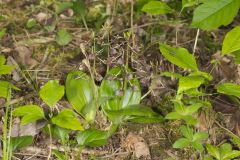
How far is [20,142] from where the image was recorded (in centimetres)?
212

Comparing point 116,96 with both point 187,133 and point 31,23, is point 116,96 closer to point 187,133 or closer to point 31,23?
point 187,133

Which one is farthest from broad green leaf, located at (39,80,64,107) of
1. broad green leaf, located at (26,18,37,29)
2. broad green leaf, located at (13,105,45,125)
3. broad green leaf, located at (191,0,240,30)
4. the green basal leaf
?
broad green leaf, located at (26,18,37,29)

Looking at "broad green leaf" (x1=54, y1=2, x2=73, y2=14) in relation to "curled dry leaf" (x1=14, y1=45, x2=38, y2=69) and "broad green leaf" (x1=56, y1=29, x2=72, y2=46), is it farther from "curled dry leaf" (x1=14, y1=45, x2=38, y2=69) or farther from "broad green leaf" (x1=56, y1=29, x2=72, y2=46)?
"curled dry leaf" (x1=14, y1=45, x2=38, y2=69)

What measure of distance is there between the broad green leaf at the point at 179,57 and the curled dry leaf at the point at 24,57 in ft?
3.56

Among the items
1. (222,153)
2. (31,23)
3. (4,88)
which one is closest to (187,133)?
(222,153)

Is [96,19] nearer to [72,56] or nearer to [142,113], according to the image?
[72,56]

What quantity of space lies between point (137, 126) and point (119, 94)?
1.10 feet

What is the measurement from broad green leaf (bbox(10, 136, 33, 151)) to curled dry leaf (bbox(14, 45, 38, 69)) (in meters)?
0.76

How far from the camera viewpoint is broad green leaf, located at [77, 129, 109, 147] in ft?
7.02

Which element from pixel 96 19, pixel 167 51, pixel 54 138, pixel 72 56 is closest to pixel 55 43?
pixel 72 56

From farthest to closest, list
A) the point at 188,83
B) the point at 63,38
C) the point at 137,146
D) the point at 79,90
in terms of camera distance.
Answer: the point at 63,38, the point at 79,90, the point at 137,146, the point at 188,83

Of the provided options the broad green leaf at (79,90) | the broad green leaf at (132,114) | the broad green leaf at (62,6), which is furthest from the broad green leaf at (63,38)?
the broad green leaf at (132,114)

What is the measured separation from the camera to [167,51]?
2.12 meters

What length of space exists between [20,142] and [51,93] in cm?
30
